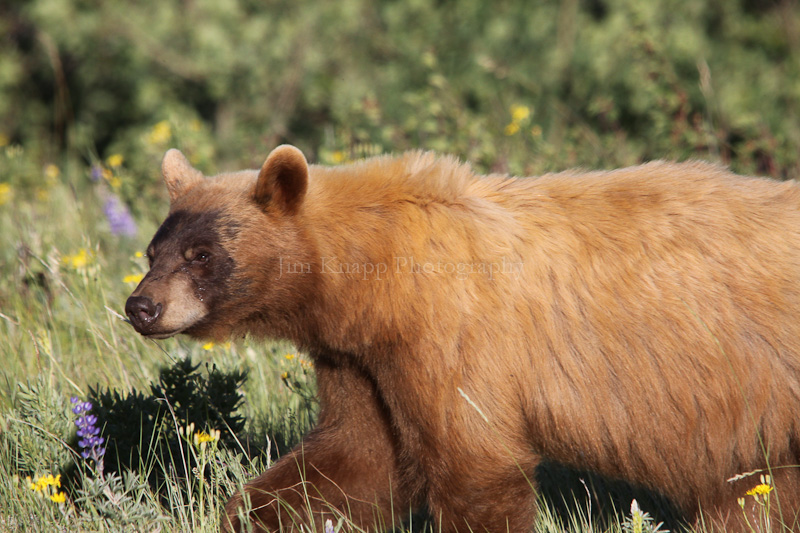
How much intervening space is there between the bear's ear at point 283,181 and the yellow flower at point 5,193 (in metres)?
4.59

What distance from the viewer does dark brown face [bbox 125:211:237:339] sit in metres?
3.14

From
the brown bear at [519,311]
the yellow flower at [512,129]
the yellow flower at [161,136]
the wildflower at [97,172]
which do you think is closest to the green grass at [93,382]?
the wildflower at [97,172]

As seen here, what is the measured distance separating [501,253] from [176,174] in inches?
58.7

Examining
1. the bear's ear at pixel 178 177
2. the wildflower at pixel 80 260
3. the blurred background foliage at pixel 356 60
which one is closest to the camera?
the bear's ear at pixel 178 177

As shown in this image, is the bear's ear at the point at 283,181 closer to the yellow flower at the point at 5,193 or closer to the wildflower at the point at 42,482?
the wildflower at the point at 42,482

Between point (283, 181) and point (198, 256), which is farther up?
point (283, 181)

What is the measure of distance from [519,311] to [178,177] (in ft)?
5.27

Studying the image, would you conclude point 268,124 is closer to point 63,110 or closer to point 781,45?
point 63,110

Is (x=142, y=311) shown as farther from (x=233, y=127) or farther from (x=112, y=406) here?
(x=233, y=127)

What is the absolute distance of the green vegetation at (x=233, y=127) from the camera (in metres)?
3.69

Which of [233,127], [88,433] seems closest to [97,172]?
[88,433]

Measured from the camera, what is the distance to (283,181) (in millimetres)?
3213

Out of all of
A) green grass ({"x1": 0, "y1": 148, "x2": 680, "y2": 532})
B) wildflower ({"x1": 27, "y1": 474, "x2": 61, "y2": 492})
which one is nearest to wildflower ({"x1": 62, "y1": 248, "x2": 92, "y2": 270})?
Result: green grass ({"x1": 0, "y1": 148, "x2": 680, "y2": 532})

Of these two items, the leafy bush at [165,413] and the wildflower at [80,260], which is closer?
the leafy bush at [165,413]
